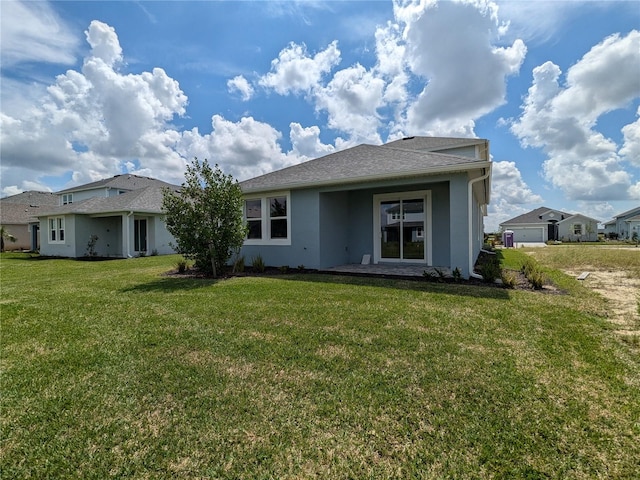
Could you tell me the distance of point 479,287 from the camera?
759 cm

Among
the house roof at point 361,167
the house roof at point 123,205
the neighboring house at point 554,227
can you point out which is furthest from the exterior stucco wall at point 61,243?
the neighboring house at point 554,227

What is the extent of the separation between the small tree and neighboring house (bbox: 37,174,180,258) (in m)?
10.2

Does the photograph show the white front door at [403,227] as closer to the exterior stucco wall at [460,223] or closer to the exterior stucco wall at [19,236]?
the exterior stucco wall at [460,223]

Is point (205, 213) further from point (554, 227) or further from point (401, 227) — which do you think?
point (554, 227)

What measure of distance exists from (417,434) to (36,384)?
3.82m

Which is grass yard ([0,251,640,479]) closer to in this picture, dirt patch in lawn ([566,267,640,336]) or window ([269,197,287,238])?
dirt patch in lawn ([566,267,640,336])

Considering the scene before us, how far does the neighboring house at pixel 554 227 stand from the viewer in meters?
42.9

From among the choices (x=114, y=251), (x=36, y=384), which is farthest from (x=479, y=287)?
(x=114, y=251)

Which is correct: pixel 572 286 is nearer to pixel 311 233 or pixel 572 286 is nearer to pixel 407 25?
pixel 311 233

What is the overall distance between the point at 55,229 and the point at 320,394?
26045 mm

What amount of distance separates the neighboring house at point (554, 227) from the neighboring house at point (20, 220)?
56650 mm

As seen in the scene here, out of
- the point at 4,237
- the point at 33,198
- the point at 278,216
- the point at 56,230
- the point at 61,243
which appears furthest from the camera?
the point at 33,198

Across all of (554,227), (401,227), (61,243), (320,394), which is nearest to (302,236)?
(401,227)

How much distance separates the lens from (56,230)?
21.1 m
